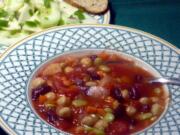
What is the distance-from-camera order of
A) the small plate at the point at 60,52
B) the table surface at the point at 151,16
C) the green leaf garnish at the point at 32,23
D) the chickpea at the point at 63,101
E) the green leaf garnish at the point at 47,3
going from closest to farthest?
the small plate at the point at 60,52 < the chickpea at the point at 63,101 < the green leaf garnish at the point at 32,23 < the green leaf garnish at the point at 47,3 < the table surface at the point at 151,16

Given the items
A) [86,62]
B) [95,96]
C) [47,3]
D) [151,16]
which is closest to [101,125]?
[95,96]

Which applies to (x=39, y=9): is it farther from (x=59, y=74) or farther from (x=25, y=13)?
(x=59, y=74)

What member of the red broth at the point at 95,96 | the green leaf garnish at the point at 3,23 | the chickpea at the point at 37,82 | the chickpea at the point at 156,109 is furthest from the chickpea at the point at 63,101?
the green leaf garnish at the point at 3,23

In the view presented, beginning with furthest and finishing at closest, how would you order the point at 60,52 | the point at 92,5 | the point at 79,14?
the point at 92,5 → the point at 79,14 → the point at 60,52

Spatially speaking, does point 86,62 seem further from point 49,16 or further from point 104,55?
point 49,16

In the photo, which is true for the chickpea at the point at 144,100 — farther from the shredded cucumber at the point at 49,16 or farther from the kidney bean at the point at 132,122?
the shredded cucumber at the point at 49,16
